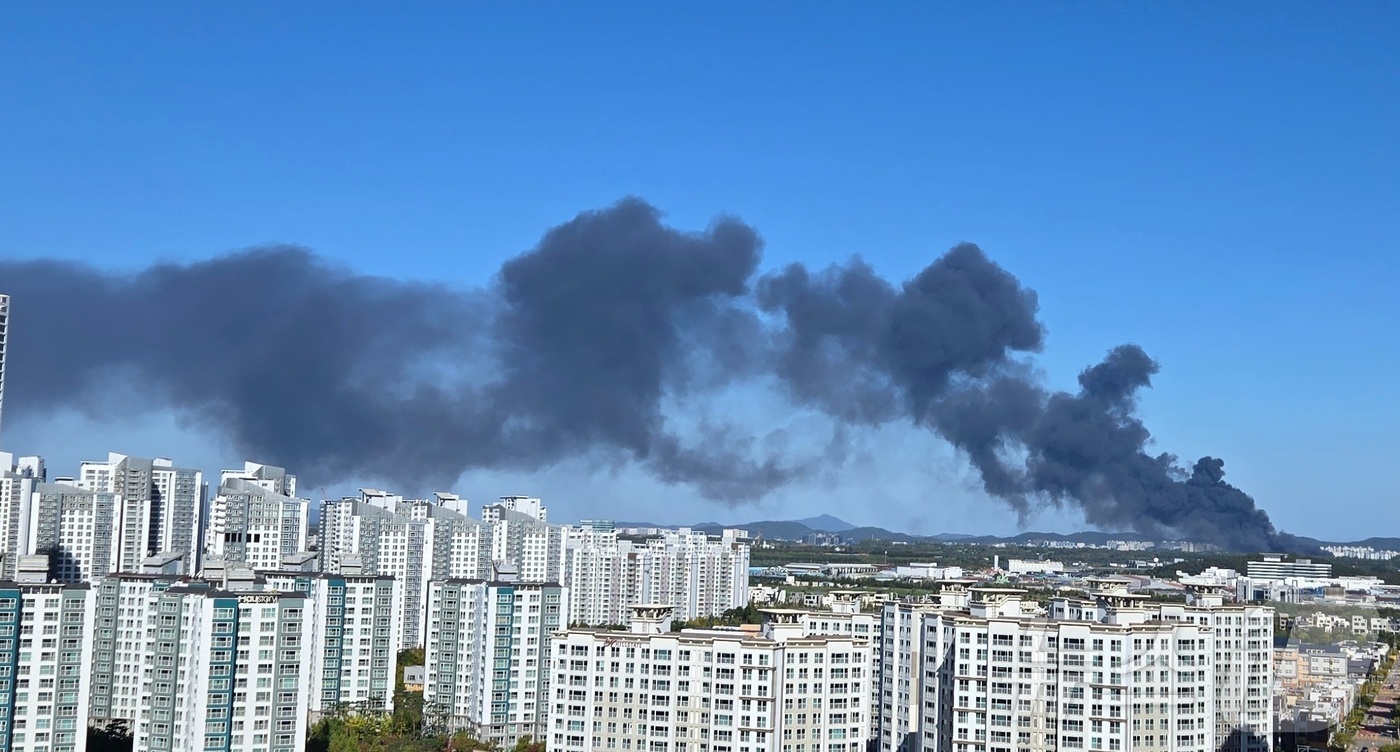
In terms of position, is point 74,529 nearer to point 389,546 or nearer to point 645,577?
point 389,546

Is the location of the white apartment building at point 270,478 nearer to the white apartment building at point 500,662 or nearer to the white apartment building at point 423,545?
the white apartment building at point 423,545

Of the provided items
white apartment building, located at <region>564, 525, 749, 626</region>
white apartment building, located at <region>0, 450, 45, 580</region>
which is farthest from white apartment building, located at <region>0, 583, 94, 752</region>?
white apartment building, located at <region>564, 525, 749, 626</region>

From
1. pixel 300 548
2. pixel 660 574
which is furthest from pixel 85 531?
pixel 660 574

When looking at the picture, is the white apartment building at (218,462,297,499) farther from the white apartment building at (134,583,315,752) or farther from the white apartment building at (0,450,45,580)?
the white apartment building at (134,583,315,752)

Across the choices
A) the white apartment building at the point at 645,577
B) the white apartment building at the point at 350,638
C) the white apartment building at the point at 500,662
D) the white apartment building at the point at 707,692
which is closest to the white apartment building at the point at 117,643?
the white apartment building at the point at 350,638

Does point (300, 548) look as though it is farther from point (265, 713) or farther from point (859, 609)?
point (265, 713)

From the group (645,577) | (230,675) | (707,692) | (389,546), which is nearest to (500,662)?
(230,675)
